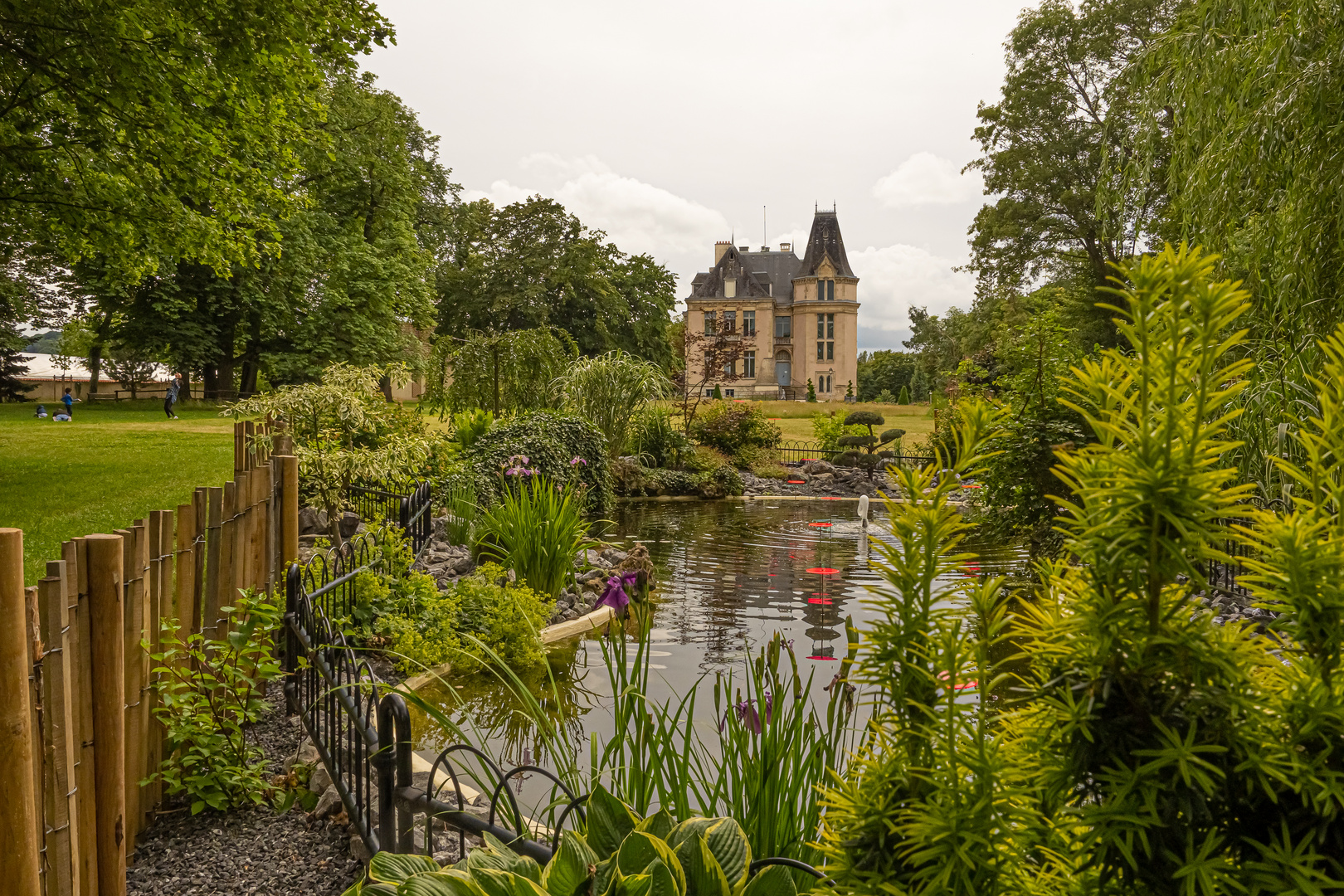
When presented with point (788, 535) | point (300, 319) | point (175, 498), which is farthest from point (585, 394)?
point (300, 319)

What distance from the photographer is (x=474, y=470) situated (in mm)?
10781

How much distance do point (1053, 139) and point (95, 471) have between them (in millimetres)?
24492

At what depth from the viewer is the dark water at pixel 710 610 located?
A: 4758 millimetres

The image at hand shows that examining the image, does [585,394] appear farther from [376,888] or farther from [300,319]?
[376,888]

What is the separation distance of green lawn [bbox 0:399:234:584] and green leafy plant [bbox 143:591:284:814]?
2.70 metres

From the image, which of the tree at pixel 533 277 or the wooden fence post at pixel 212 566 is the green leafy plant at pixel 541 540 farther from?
the tree at pixel 533 277

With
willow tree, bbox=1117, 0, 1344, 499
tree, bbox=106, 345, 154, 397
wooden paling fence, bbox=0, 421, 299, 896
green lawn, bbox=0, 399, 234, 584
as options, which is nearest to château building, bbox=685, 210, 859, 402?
tree, bbox=106, 345, 154, 397

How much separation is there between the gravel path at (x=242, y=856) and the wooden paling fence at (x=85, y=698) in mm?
125

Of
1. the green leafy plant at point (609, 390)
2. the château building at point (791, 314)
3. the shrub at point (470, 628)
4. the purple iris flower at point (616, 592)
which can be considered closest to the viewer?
the purple iris flower at point (616, 592)

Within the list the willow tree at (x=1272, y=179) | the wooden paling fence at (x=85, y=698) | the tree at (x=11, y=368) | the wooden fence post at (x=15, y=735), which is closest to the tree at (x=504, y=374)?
the willow tree at (x=1272, y=179)

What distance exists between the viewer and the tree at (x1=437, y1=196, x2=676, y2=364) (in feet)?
126

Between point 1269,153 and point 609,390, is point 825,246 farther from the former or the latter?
point 1269,153

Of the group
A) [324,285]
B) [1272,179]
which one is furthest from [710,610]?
[324,285]

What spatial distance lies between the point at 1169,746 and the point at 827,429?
81.6 feet
